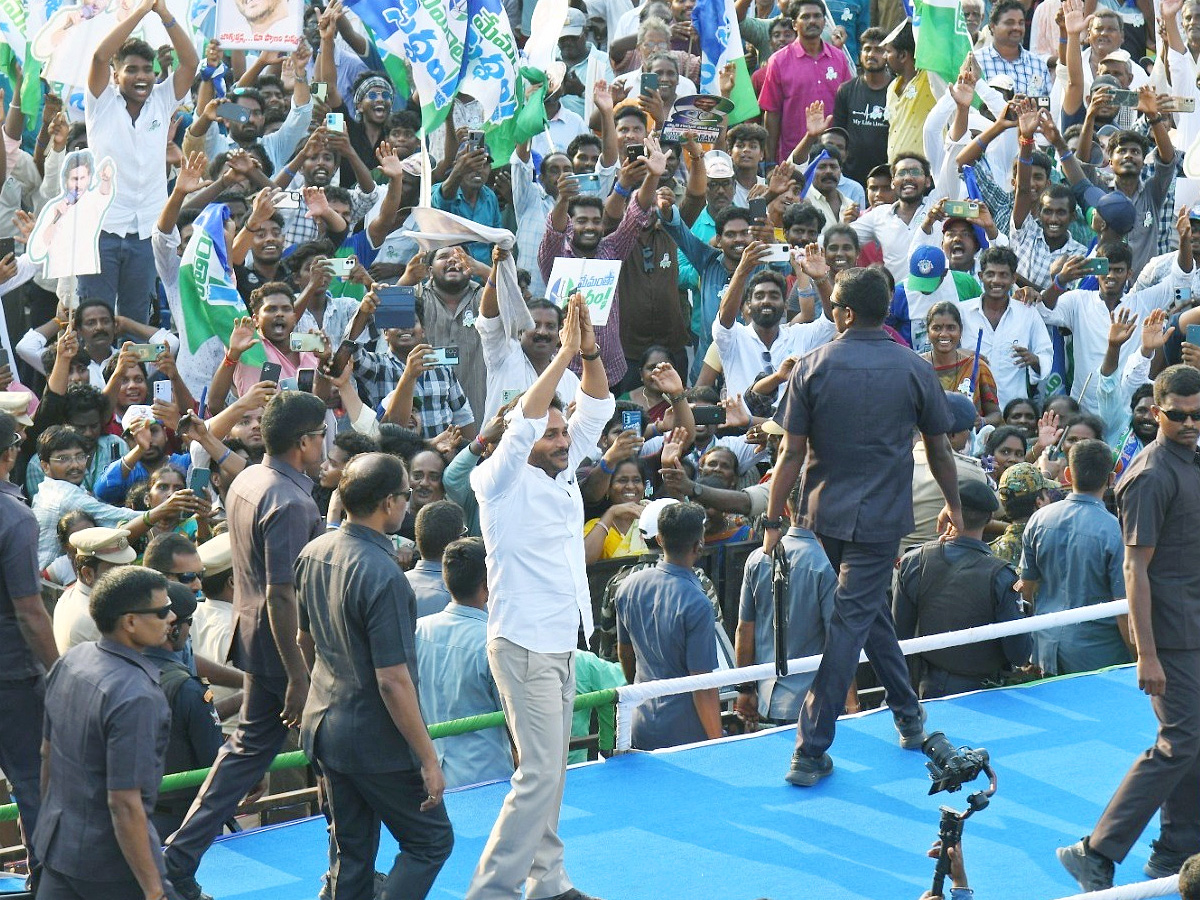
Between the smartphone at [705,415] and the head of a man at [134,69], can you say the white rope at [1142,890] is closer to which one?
the smartphone at [705,415]

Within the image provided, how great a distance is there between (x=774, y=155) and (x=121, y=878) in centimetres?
1032

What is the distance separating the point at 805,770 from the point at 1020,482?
2552mm

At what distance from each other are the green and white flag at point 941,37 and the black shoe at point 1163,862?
25.9 ft

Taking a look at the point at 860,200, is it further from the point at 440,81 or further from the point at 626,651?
the point at 626,651

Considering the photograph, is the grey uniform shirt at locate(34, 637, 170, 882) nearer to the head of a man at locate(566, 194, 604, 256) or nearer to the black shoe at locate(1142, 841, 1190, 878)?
the black shoe at locate(1142, 841, 1190, 878)

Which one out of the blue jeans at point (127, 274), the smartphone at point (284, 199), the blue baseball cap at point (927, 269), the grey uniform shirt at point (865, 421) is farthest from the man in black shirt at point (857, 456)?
the blue jeans at point (127, 274)

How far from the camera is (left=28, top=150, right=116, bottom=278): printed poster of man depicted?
34.9ft

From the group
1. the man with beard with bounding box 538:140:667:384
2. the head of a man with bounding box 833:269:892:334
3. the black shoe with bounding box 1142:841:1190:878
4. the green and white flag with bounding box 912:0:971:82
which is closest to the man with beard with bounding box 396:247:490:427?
the man with beard with bounding box 538:140:667:384

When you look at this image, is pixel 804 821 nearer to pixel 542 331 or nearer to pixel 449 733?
pixel 449 733

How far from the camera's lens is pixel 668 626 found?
8109 millimetres

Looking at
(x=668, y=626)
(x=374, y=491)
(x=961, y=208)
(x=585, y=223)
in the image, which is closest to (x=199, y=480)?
(x=668, y=626)

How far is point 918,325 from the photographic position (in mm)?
11992

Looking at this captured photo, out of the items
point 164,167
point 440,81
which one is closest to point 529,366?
point 440,81

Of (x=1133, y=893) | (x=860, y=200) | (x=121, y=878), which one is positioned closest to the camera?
(x=121, y=878)
